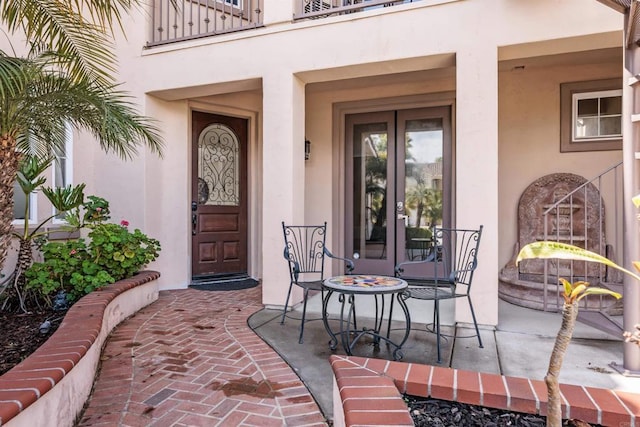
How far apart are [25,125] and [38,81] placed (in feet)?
1.09

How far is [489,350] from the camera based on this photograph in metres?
2.89

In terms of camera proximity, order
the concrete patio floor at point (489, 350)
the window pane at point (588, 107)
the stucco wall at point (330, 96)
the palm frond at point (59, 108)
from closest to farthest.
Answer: the concrete patio floor at point (489, 350) < the palm frond at point (59, 108) < the stucco wall at point (330, 96) < the window pane at point (588, 107)

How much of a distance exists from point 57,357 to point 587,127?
5374 mm

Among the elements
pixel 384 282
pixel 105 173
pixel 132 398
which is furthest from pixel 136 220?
pixel 384 282

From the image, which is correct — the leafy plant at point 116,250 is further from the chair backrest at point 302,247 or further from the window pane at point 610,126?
the window pane at point 610,126

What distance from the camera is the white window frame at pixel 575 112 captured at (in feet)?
14.3

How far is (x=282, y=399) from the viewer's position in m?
2.19

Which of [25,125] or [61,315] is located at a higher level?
[25,125]

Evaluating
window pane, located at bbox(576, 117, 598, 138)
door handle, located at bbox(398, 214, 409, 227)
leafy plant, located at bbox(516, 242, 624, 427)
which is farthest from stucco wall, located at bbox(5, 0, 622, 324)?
leafy plant, located at bbox(516, 242, 624, 427)

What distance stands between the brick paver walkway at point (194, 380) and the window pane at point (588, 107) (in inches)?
172

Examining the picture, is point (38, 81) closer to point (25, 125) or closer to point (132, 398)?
point (25, 125)

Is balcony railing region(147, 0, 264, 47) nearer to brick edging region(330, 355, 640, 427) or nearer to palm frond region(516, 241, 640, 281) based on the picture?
brick edging region(330, 355, 640, 427)

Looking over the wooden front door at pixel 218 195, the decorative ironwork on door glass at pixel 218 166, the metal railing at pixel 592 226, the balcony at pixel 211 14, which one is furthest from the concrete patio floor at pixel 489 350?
the balcony at pixel 211 14

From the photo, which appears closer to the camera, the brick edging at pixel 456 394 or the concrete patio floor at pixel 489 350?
the brick edging at pixel 456 394
